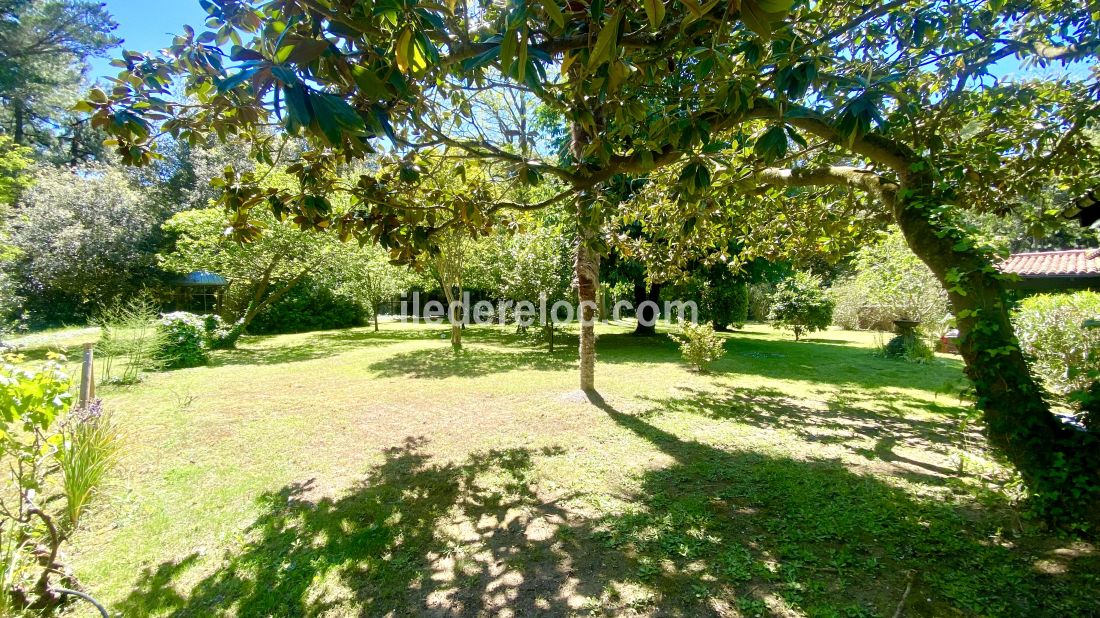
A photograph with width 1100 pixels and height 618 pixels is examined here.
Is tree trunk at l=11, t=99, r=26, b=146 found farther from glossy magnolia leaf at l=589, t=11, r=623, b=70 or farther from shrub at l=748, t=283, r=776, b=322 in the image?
shrub at l=748, t=283, r=776, b=322

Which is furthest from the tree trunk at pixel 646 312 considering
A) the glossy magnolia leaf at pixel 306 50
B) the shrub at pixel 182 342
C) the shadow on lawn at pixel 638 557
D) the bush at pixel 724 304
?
the glossy magnolia leaf at pixel 306 50

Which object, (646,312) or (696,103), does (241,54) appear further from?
(646,312)

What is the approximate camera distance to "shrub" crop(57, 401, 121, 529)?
3289 millimetres

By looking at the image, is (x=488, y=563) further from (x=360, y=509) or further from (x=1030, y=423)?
(x=1030, y=423)

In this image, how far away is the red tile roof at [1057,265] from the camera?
39.4ft

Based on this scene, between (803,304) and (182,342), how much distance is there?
1906 centimetres

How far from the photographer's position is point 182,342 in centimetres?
1017

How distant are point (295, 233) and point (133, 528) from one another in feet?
38.0

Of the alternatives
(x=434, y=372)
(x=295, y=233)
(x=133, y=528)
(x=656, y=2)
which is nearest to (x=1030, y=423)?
(x=656, y=2)

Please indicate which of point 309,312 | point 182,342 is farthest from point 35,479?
point 309,312

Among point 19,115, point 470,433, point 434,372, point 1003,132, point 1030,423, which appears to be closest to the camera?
point 1030,423

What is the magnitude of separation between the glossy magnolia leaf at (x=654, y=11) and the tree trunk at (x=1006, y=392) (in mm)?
2933

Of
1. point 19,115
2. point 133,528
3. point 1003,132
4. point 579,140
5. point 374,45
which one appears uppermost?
point 19,115

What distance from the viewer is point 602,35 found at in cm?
117
